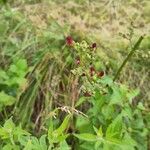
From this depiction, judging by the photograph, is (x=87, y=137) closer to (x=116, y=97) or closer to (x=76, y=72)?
(x=76, y=72)

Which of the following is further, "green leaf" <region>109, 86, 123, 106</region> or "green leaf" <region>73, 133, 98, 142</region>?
"green leaf" <region>109, 86, 123, 106</region>

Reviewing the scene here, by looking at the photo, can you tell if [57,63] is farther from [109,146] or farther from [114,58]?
[109,146]

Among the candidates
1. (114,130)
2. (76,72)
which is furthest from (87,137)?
(76,72)

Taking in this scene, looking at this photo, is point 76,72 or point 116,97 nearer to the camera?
point 76,72

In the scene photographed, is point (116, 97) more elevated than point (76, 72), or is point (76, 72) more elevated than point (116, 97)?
point (76, 72)

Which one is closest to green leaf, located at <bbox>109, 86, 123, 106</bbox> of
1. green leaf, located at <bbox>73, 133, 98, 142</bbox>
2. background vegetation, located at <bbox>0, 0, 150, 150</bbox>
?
background vegetation, located at <bbox>0, 0, 150, 150</bbox>

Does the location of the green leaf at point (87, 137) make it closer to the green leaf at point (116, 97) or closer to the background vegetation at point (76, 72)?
the background vegetation at point (76, 72)

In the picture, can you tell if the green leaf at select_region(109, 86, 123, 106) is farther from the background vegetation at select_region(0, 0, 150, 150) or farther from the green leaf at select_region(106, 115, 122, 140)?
the green leaf at select_region(106, 115, 122, 140)

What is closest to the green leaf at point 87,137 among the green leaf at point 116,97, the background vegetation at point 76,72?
the background vegetation at point 76,72

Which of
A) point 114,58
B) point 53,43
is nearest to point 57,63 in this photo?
point 53,43
